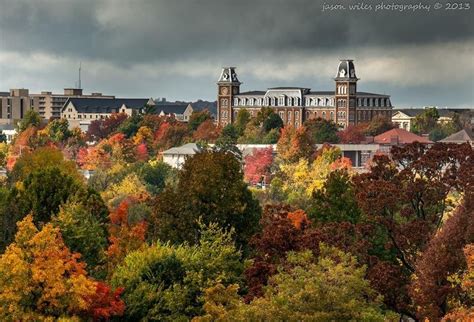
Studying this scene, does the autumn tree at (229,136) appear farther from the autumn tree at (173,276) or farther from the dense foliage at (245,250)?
the autumn tree at (173,276)

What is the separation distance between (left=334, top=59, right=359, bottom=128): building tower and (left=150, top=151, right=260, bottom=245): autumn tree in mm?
129265

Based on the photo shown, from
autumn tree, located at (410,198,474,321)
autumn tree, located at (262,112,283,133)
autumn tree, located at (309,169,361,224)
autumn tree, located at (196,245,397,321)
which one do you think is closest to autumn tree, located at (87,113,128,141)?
autumn tree, located at (262,112,283,133)

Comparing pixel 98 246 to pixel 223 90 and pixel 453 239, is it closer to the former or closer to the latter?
pixel 453 239

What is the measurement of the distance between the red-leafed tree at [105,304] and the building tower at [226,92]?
147m

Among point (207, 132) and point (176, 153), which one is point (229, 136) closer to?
point (176, 153)

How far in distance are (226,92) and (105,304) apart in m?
151

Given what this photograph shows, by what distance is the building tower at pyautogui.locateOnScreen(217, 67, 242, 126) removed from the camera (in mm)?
189375

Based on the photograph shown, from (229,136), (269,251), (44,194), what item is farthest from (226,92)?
(269,251)

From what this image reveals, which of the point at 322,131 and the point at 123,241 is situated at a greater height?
the point at 322,131

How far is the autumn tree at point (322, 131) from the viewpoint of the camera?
464 feet

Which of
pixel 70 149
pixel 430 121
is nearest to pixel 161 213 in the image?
pixel 70 149

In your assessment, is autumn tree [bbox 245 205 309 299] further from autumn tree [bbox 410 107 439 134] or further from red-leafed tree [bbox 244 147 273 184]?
autumn tree [bbox 410 107 439 134]

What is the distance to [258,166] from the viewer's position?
12175 centimetres

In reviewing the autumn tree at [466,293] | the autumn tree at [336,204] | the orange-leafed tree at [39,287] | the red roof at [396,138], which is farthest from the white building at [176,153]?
the autumn tree at [466,293]
